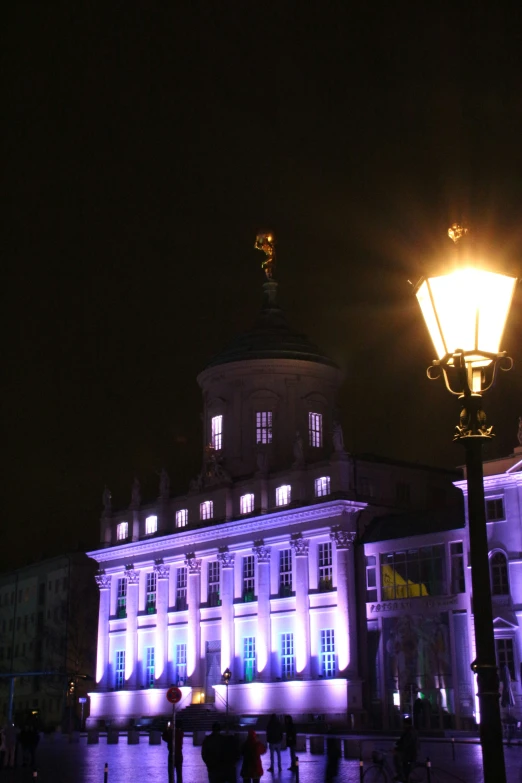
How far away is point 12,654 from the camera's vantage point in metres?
108

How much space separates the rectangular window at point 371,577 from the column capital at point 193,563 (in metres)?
15.5

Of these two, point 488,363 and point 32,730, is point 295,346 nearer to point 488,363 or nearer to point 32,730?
point 32,730

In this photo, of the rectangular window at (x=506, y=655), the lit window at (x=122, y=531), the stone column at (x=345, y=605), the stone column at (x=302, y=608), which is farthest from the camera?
the lit window at (x=122, y=531)

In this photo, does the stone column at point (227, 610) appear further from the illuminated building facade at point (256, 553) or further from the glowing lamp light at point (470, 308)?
the glowing lamp light at point (470, 308)

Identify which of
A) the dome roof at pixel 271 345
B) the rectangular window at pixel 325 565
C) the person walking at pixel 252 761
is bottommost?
the person walking at pixel 252 761

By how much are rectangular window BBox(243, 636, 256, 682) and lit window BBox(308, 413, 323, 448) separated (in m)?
15.3

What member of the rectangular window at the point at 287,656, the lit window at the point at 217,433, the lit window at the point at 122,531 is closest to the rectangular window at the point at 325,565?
the rectangular window at the point at 287,656

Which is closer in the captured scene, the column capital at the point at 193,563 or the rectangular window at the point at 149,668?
the column capital at the point at 193,563

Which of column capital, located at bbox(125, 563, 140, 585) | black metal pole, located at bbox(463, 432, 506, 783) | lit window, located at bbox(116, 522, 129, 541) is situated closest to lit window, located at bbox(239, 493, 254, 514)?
column capital, located at bbox(125, 563, 140, 585)

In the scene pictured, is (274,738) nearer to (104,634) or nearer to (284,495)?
(284,495)

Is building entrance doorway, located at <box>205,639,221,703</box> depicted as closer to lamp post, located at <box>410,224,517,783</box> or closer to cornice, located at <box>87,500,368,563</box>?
cornice, located at <box>87,500,368,563</box>

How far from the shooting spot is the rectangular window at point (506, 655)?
174 ft

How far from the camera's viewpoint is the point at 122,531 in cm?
8612

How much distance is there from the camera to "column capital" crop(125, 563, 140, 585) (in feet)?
270
